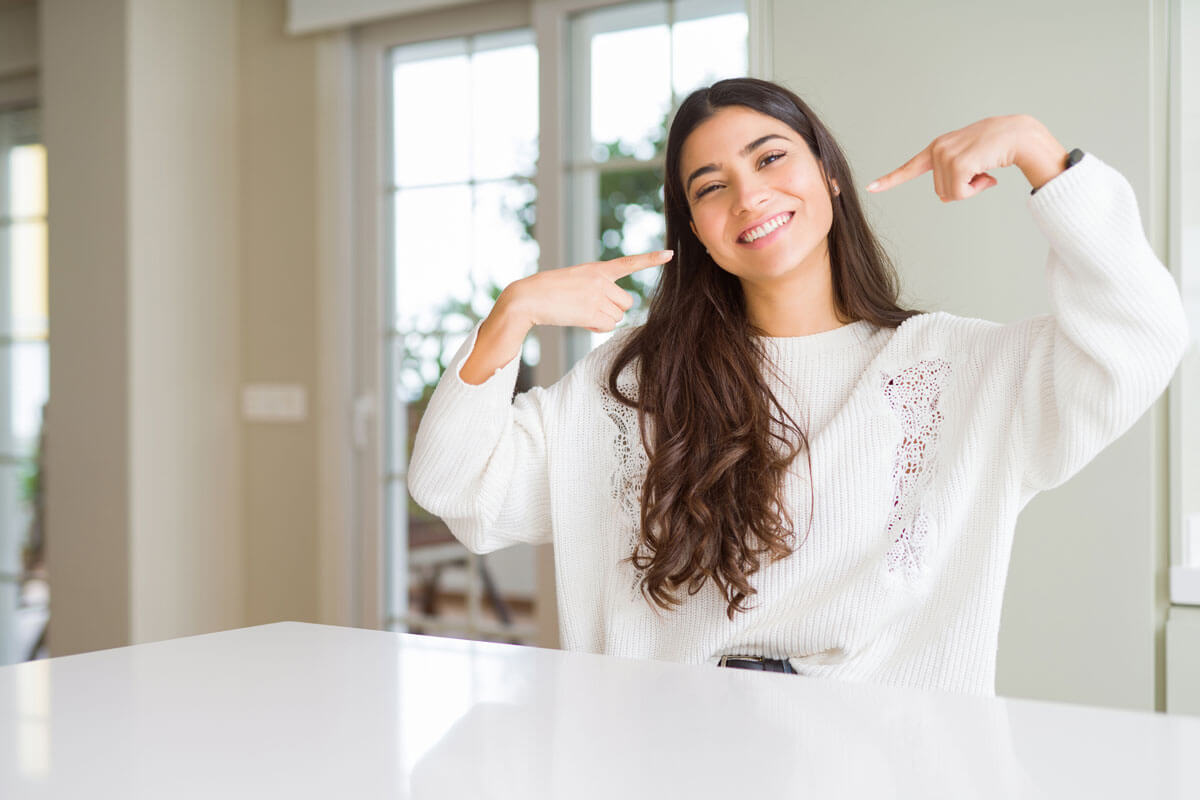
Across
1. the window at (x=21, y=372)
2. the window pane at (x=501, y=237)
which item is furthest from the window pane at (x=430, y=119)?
the window at (x=21, y=372)

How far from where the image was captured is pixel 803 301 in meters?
1.59

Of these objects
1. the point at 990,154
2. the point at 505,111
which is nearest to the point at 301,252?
the point at 505,111

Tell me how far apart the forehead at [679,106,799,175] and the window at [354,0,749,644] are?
4.36ft

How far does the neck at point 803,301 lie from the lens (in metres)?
1.58

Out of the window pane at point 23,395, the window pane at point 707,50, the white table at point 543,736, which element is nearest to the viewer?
the white table at point 543,736

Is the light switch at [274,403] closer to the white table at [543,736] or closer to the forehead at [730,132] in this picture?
the forehead at [730,132]

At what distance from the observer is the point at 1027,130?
4.05 feet

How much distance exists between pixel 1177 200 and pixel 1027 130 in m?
0.63

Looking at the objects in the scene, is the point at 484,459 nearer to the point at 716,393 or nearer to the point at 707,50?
the point at 716,393

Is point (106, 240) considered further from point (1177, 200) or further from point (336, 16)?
point (1177, 200)

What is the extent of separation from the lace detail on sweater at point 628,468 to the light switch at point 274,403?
80.1 inches

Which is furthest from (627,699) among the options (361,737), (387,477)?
(387,477)

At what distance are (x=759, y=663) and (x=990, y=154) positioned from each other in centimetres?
67

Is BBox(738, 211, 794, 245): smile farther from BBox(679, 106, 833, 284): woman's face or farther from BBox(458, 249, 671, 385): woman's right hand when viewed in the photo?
BBox(458, 249, 671, 385): woman's right hand
